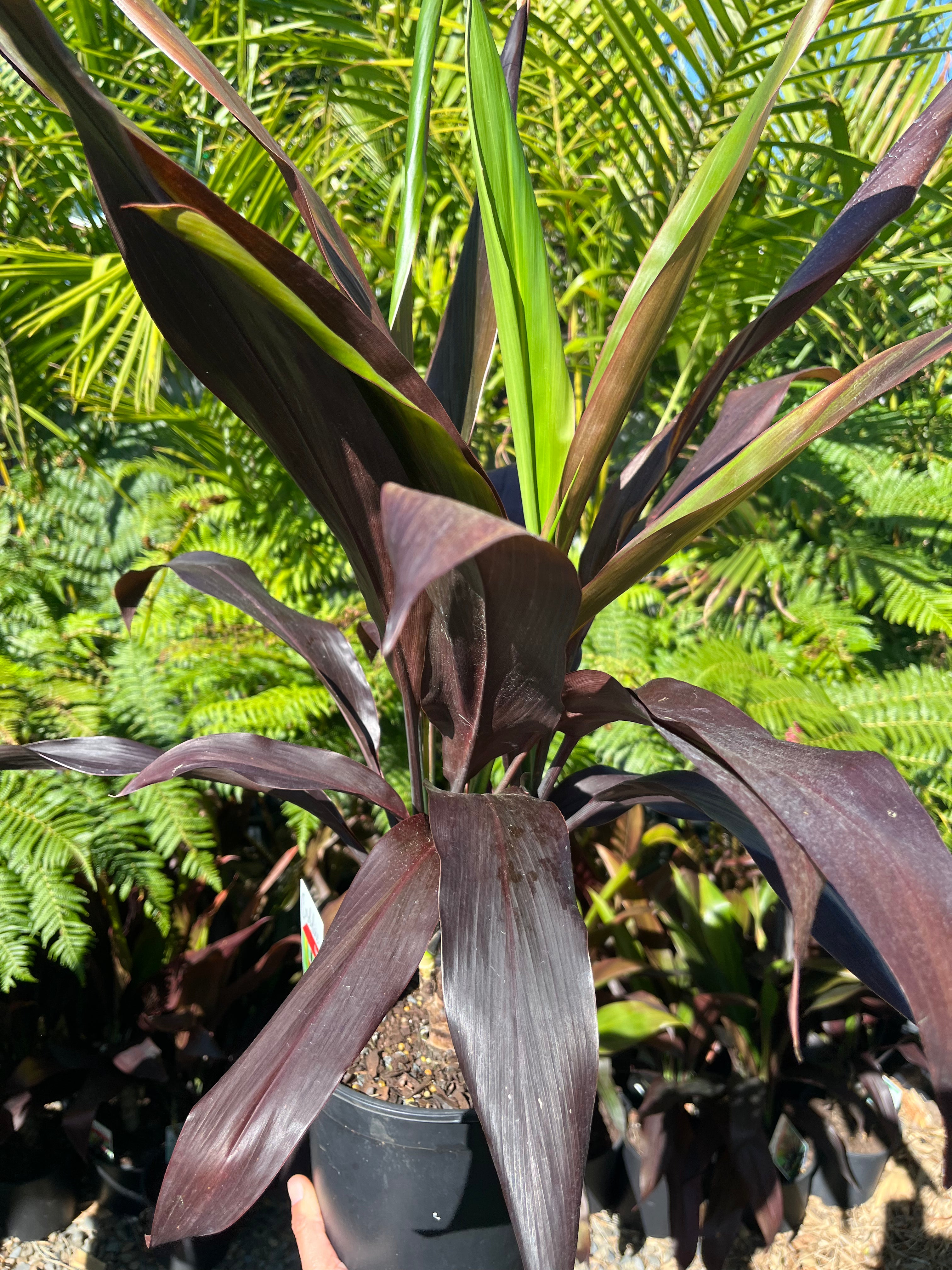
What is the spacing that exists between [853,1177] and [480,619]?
127cm

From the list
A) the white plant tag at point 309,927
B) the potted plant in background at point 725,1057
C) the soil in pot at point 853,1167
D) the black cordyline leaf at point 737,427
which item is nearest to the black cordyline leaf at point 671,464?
Answer: the black cordyline leaf at point 737,427

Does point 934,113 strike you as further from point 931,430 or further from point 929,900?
point 931,430

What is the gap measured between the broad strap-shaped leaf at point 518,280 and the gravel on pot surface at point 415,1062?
0.53 metres

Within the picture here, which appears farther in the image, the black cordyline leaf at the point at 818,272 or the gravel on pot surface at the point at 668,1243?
the gravel on pot surface at the point at 668,1243

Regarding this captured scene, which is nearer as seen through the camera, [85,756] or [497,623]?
[497,623]

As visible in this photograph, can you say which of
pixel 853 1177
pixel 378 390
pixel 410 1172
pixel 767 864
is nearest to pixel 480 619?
pixel 378 390

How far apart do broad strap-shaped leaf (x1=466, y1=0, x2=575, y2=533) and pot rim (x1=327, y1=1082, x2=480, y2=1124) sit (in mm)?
503

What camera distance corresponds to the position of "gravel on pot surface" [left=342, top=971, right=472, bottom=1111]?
0.77 meters

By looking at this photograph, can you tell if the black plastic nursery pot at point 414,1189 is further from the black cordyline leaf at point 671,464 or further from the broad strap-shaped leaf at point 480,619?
the black cordyline leaf at point 671,464

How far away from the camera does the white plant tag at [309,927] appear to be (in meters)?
0.75

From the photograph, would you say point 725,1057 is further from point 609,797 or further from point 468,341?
point 468,341

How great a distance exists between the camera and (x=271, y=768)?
0.62 metres

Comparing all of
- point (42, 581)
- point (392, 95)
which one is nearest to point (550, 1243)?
point (392, 95)

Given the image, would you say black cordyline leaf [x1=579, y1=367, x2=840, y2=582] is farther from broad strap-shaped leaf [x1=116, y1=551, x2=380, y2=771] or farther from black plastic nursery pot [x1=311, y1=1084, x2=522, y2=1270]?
black plastic nursery pot [x1=311, y1=1084, x2=522, y2=1270]
